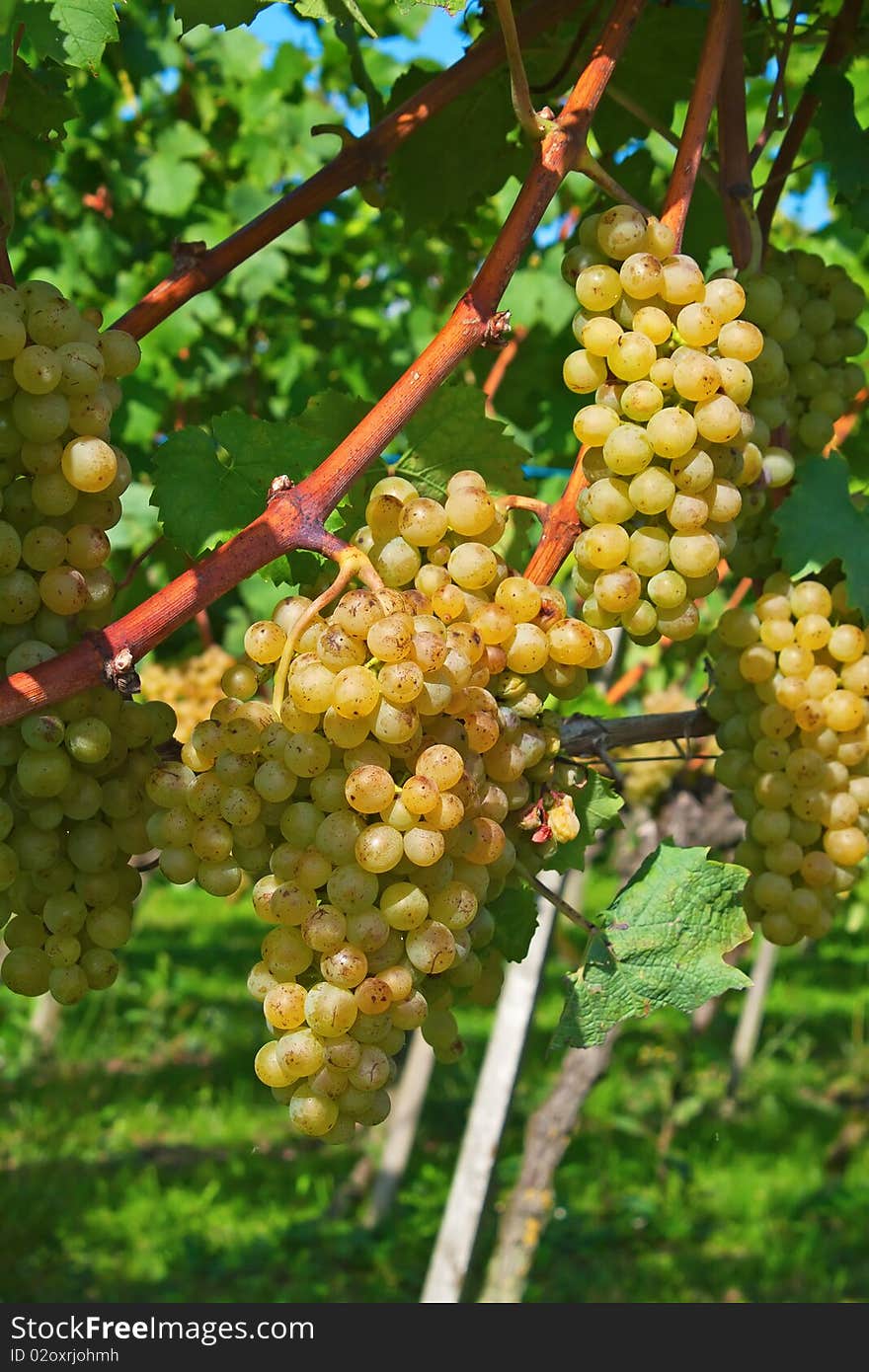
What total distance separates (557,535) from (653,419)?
139mm

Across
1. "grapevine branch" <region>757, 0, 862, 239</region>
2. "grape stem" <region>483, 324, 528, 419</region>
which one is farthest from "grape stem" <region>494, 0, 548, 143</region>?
"grape stem" <region>483, 324, 528, 419</region>

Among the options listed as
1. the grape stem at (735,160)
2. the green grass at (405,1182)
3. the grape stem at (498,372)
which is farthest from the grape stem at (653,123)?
the green grass at (405,1182)

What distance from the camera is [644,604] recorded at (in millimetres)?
1148

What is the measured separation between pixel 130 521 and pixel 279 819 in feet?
8.47

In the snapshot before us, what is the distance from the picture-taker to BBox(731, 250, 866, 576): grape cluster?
4.70 feet

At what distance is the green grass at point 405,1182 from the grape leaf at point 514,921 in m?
3.47

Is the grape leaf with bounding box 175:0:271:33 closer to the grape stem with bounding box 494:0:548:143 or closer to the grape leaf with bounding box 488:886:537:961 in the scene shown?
the grape stem with bounding box 494:0:548:143

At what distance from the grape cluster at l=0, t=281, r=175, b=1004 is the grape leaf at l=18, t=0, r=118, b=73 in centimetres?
18

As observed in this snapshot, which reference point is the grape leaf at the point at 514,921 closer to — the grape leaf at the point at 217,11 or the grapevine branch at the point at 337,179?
the grapevine branch at the point at 337,179

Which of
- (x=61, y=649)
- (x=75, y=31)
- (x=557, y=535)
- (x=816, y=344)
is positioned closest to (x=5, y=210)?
(x=75, y=31)

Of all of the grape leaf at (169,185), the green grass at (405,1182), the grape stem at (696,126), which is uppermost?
the grape leaf at (169,185)

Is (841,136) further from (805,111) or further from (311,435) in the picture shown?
(311,435)

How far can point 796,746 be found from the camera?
4.71ft

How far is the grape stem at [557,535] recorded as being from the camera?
1169 mm
